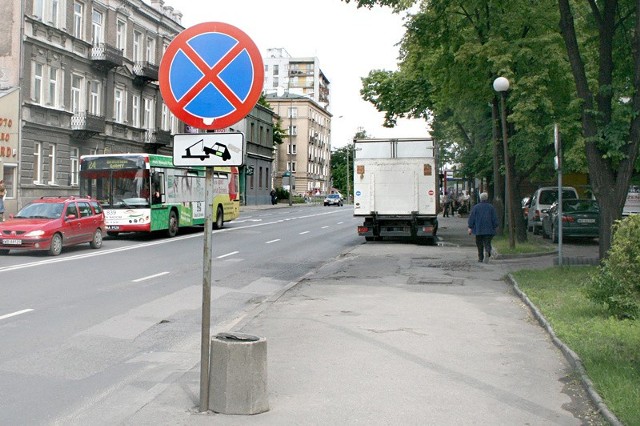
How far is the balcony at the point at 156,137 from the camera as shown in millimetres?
48656

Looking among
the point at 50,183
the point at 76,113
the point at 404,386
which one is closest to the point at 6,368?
the point at 404,386

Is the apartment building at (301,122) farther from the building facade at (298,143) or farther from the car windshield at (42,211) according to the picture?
the car windshield at (42,211)

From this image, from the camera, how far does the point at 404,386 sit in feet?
20.9

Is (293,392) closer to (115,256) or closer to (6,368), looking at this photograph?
(6,368)

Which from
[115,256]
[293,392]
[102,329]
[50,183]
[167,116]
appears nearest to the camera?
[293,392]

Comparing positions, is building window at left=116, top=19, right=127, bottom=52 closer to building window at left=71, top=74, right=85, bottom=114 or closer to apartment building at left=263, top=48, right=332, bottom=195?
building window at left=71, top=74, right=85, bottom=114

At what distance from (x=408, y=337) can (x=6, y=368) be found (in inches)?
170

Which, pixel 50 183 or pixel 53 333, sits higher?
pixel 50 183

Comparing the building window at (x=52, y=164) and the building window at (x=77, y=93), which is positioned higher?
the building window at (x=77, y=93)

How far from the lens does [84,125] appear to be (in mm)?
38656

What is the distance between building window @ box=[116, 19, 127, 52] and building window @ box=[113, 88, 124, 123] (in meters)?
2.73

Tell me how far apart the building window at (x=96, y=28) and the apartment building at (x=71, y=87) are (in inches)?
2.2

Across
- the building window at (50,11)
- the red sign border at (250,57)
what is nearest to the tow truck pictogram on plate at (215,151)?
the red sign border at (250,57)

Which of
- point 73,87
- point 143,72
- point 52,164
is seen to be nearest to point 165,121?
point 143,72
